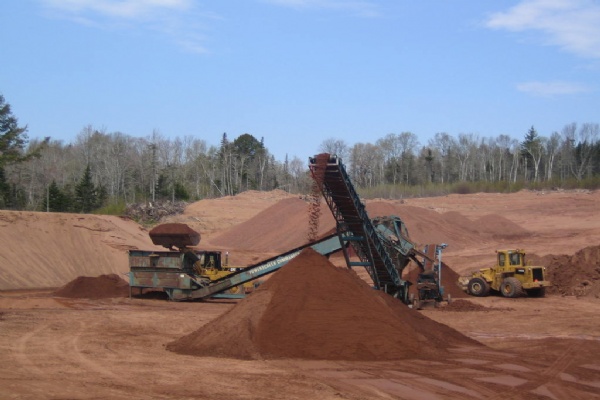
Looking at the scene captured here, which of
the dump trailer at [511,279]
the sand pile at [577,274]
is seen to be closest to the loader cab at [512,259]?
the dump trailer at [511,279]

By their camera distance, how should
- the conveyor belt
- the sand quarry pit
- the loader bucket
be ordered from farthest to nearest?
1. the loader bucket
2. the conveyor belt
3. the sand quarry pit

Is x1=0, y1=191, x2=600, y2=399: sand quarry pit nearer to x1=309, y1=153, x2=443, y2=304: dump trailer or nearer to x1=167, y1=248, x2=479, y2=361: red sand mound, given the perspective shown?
x1=167, y1=248, x2=479, y2=361: red sand mound

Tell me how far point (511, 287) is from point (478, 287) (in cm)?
143

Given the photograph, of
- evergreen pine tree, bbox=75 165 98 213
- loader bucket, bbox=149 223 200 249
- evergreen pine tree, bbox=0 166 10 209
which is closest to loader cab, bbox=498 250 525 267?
loader bucket, bbox=149 223 200 249

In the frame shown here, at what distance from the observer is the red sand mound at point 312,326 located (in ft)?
47.4

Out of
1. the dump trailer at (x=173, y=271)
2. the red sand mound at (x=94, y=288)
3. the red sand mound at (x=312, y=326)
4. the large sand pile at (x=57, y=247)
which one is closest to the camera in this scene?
the red sand mound at (x=312, y=326)

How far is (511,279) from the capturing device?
3080 centimetres

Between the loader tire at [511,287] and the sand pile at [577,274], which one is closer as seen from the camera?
the loader tire at [511,287]

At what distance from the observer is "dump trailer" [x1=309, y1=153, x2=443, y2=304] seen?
18859 millimetres

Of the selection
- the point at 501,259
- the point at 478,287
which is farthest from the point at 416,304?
the point at 501,259

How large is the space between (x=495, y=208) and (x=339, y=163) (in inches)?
1995

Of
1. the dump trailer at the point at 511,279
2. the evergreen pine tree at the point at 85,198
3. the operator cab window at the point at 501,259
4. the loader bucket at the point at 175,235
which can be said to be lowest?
the dump trailer at the point at 511,279

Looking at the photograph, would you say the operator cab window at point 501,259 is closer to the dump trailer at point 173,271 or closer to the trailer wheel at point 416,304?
the trailer wheel at point 416,304

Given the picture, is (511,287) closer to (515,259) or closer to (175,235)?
(515,259)
